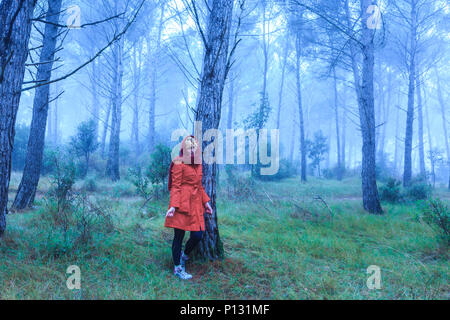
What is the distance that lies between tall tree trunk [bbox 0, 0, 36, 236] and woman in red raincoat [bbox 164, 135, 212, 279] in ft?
6.01

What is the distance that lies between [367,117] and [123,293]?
6.72 meters

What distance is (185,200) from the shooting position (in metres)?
2.63

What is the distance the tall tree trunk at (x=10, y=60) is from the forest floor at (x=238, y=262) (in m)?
1.13

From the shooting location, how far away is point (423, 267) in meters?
3.04

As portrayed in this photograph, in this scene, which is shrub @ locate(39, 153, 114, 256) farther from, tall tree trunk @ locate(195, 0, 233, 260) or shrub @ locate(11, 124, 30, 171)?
shrub @ locate(11, 124, 30, 171)

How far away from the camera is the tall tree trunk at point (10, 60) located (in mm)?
2482

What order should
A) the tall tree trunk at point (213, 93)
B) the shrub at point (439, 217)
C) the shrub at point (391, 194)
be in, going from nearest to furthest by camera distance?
1. the tall tree trunk at point (213, 93)
2. the shrub at point (439, 217)
3. the shrub at point (391, 194)

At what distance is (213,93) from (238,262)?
214 centimetres

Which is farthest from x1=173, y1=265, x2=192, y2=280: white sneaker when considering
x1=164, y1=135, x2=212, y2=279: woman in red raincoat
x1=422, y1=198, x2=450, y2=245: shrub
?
x1=422, y1=198, x2=450, y2=245: shrub

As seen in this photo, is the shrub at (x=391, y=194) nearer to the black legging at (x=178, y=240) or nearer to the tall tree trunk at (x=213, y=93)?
the tall tree trunk at (x=213, y=93)

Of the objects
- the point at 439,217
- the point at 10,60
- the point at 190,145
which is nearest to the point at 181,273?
the point at 190,145

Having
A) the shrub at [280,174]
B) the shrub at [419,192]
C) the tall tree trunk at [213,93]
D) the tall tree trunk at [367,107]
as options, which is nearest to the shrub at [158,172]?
the tall tree trunk at [213,93]
